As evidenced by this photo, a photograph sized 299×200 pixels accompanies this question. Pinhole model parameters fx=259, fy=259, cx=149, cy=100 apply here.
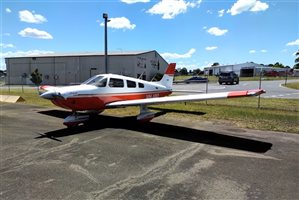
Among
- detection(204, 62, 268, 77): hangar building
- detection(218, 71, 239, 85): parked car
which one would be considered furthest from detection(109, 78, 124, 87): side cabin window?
detection(204, 62, 268, 77): hangar building

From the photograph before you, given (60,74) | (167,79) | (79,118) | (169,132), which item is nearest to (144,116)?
(169,132)

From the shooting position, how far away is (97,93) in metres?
10.8

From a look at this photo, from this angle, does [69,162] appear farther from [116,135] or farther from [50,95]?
[50,95]

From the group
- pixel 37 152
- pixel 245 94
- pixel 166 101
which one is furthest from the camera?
pixel 166 101

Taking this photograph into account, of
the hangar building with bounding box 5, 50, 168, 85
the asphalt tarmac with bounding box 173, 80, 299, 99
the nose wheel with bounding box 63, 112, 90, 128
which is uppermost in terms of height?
the hangar building with bounding box 5, 50, 168, 85

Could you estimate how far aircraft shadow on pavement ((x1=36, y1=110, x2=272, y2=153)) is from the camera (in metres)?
7.59

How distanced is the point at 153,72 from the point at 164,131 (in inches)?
2230

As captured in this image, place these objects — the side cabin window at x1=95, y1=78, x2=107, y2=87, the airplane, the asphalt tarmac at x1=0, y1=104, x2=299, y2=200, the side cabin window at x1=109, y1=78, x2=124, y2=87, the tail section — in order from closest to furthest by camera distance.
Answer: the asphalt tarmac at x1=0, y1=104, x2=299, y2=200 < the airplane < the side cabin window at x1=95, y1=78, x2=107, y2=87 < the side cabin window at x1=109, y1=78, x2=124, y2=87 < the tail section

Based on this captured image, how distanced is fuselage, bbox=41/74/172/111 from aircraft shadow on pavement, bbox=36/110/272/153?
0.90 m

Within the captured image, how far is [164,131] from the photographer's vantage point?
938cm

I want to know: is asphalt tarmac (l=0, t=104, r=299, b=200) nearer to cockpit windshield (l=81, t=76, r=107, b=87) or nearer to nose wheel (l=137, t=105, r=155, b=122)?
nose wheel (l=137, t=105, r=155, b=122)

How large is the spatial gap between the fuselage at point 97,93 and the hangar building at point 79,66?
4402 cm

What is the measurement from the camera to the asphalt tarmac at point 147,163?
461cm

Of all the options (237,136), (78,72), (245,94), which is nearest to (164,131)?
(237,136)
